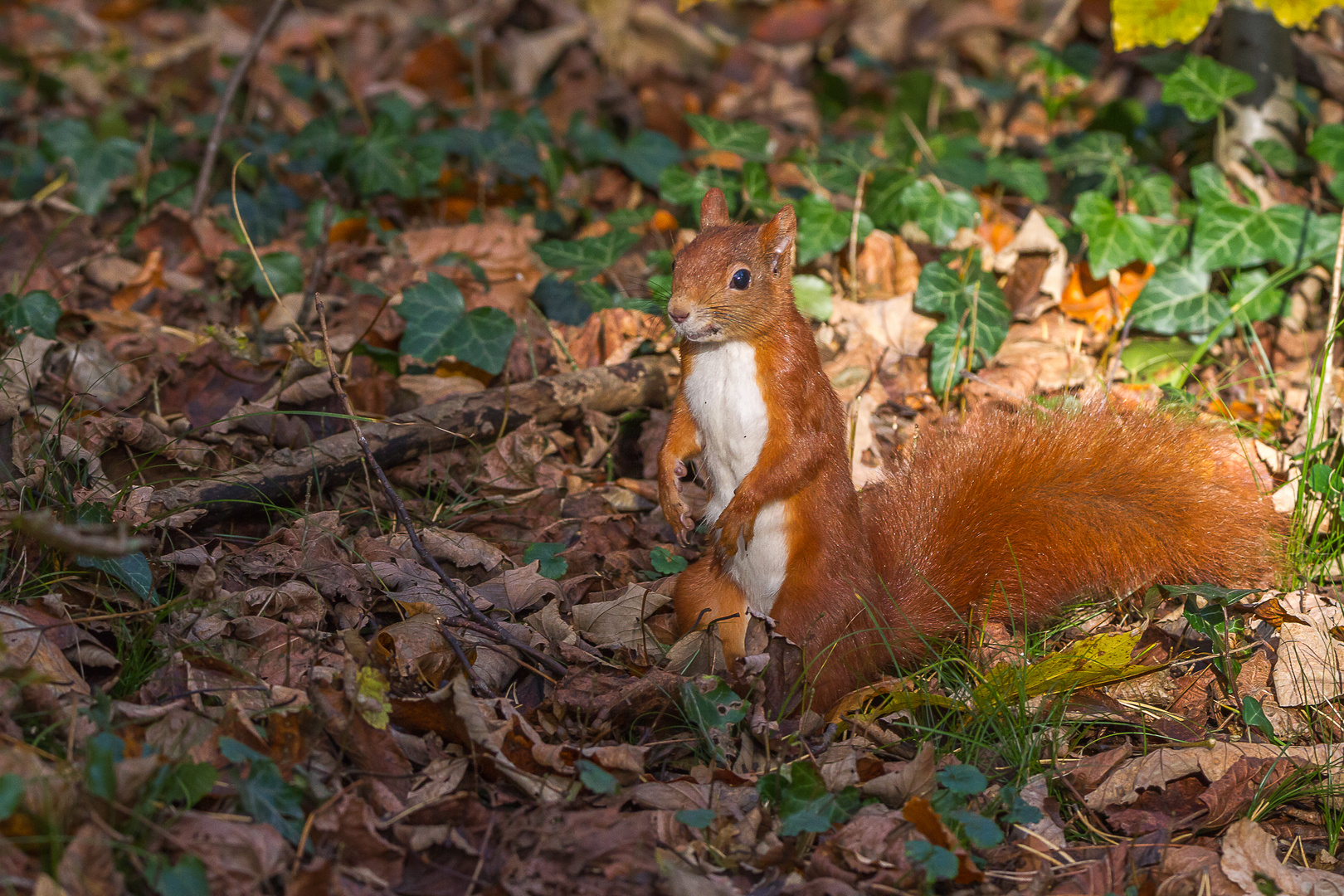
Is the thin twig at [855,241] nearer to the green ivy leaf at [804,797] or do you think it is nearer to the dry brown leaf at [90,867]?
the green ivy leaf at [804,797]

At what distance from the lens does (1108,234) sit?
13.0 ft

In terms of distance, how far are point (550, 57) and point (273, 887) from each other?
16.4 ft

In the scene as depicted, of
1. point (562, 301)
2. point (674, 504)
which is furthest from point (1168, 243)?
point (674, 504)

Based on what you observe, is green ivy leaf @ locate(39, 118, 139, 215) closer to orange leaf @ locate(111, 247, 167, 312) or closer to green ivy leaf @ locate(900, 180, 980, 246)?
orange leaf @ locate(111, 247, 167, 312)

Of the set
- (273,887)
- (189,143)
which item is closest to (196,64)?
(189,143)

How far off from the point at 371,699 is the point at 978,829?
119 cm

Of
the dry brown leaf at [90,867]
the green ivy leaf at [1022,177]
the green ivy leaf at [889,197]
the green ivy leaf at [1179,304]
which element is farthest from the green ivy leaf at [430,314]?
the green ivy leaf at [1179,304]

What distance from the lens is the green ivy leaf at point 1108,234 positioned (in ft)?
12.9

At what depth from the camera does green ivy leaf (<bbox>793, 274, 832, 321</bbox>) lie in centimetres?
395

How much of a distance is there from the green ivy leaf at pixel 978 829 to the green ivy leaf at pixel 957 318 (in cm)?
198

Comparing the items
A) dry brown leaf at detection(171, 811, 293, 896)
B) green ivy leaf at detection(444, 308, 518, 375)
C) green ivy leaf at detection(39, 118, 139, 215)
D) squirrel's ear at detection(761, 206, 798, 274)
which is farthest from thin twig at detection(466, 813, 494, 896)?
green ivy leaf at detection(39, 118, 139, 215)

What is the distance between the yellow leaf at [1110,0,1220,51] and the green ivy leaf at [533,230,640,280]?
179 cm

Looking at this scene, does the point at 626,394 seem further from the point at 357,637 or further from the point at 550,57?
the point at 550,57

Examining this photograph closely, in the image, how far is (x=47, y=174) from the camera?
15.6ft
